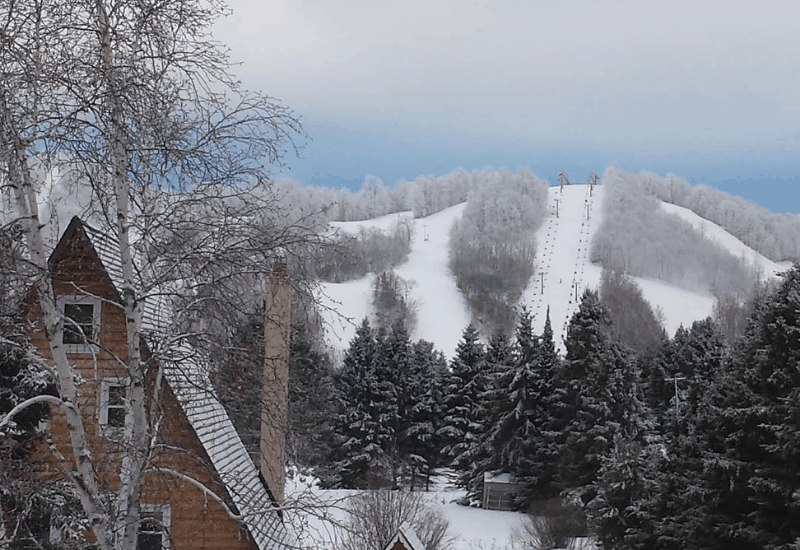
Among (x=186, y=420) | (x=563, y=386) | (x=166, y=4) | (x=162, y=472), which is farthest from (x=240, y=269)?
(x=563, y=386)

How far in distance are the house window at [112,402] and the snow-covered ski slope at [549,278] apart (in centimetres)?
6163

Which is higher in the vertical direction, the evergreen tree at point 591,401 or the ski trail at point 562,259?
the ski trail at point 562,259

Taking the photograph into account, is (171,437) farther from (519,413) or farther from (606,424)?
(519,413)

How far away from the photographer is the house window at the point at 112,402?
6136 millimetres

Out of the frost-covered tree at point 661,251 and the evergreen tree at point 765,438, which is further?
the frost-covered tree at point 661,251

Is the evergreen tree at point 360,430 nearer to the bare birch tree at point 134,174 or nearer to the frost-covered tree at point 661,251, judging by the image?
the bare birch tree at point 134,174

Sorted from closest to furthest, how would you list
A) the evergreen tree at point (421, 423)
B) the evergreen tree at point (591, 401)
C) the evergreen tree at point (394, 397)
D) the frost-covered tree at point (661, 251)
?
the evergreen tree at point (591, 401)
the evergreen tree at point (394, 397)
the evergreen tree at point (421, 423)
the frost-covered tree at point (661, 251)

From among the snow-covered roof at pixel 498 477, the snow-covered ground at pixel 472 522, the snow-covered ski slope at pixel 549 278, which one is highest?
the snow-covered ski slope at pixel 549 278

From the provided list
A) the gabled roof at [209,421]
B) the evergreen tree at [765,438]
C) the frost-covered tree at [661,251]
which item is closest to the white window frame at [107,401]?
the gabled roof at [209,421]

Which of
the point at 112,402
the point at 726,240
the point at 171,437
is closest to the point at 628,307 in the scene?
the point at 726,240

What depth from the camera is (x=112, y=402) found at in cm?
740

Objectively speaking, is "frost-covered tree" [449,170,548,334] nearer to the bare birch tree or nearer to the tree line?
the tree line

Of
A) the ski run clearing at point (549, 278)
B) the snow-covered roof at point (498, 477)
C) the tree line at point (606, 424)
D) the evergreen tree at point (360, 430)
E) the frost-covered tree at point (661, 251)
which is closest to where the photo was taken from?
the tree line at point (606, 424)

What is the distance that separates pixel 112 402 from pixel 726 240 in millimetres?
161915
